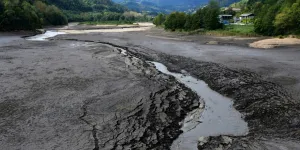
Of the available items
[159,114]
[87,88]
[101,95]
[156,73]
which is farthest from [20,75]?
[159,114]

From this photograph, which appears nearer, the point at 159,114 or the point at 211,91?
the point at 159,114

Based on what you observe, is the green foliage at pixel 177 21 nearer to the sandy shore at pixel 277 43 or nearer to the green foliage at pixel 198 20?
the green foliage at pixel 198 20

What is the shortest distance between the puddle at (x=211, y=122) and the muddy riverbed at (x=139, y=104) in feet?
0.27

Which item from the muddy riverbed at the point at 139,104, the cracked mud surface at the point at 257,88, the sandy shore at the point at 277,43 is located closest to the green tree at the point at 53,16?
the cracked mud surface at the point at 257,88

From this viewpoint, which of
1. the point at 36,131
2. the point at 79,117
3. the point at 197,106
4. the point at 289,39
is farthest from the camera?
the point at 289,39

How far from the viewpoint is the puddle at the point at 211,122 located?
1690cm

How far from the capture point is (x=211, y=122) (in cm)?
1961

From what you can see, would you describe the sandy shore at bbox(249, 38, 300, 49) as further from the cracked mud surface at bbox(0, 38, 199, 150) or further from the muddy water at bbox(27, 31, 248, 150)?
the muddy water at bbox(27, 31, 248, 150)

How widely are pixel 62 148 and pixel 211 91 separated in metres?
15.4

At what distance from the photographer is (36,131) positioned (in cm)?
1700

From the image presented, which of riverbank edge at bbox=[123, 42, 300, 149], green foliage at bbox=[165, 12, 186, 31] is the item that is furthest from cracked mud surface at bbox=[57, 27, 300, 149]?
green foliage at bbox=[165, 12, 186, 31]

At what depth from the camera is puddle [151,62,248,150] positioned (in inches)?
665

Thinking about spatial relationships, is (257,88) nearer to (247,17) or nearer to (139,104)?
(139,104)

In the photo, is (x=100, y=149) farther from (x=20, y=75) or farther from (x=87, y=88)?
(x=20, y=75)
